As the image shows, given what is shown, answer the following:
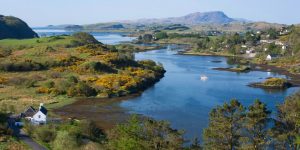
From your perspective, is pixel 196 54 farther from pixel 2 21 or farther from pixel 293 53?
pixel 2 21

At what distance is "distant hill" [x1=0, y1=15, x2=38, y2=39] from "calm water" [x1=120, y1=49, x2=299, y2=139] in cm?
9237

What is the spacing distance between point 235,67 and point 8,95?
202 feet

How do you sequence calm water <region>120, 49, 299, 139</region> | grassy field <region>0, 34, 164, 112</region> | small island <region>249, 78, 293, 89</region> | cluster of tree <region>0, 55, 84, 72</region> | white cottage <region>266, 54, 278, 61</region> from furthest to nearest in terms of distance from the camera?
white cottage <region>266, 54, 278, 61</region>, cluster of tree <region>0, 55, 84, 72</region>, small island <region>249, 78, 293, 89</region>, grassy field <region>0, 34, 164, 112</region>, calm water <region>120, 49, 299, 139</region>

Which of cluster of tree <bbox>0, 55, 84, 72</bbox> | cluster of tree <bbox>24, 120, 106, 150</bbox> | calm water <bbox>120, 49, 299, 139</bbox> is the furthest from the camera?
cluster of tree <bbox>0, 55, 84, 72</bbox>

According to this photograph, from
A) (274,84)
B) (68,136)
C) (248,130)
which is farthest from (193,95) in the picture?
(248,130)

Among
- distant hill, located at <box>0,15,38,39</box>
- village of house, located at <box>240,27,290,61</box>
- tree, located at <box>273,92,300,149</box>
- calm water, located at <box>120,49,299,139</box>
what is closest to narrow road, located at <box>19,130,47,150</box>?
calm water, located at <box>120,49,299,139</box>

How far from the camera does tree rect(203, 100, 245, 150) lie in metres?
28.4

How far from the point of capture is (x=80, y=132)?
1521 inches

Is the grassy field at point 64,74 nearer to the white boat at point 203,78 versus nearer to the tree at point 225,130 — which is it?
the white boat at point 203,78

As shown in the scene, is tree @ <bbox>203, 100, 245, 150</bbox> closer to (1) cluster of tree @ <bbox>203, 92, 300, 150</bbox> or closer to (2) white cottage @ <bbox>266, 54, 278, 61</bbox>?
(1) cluster of tree @ <bbox>203, 92, 300, 150</bbox>

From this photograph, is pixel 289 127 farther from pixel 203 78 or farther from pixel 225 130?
pixel 203 78

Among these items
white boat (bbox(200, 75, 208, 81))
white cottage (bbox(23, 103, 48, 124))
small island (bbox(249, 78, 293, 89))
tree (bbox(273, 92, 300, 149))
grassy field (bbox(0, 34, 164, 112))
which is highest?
tree (bbox(273, 92, 300, 149))

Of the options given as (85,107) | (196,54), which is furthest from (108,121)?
(196,54)

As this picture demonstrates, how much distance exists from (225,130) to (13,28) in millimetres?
168605
